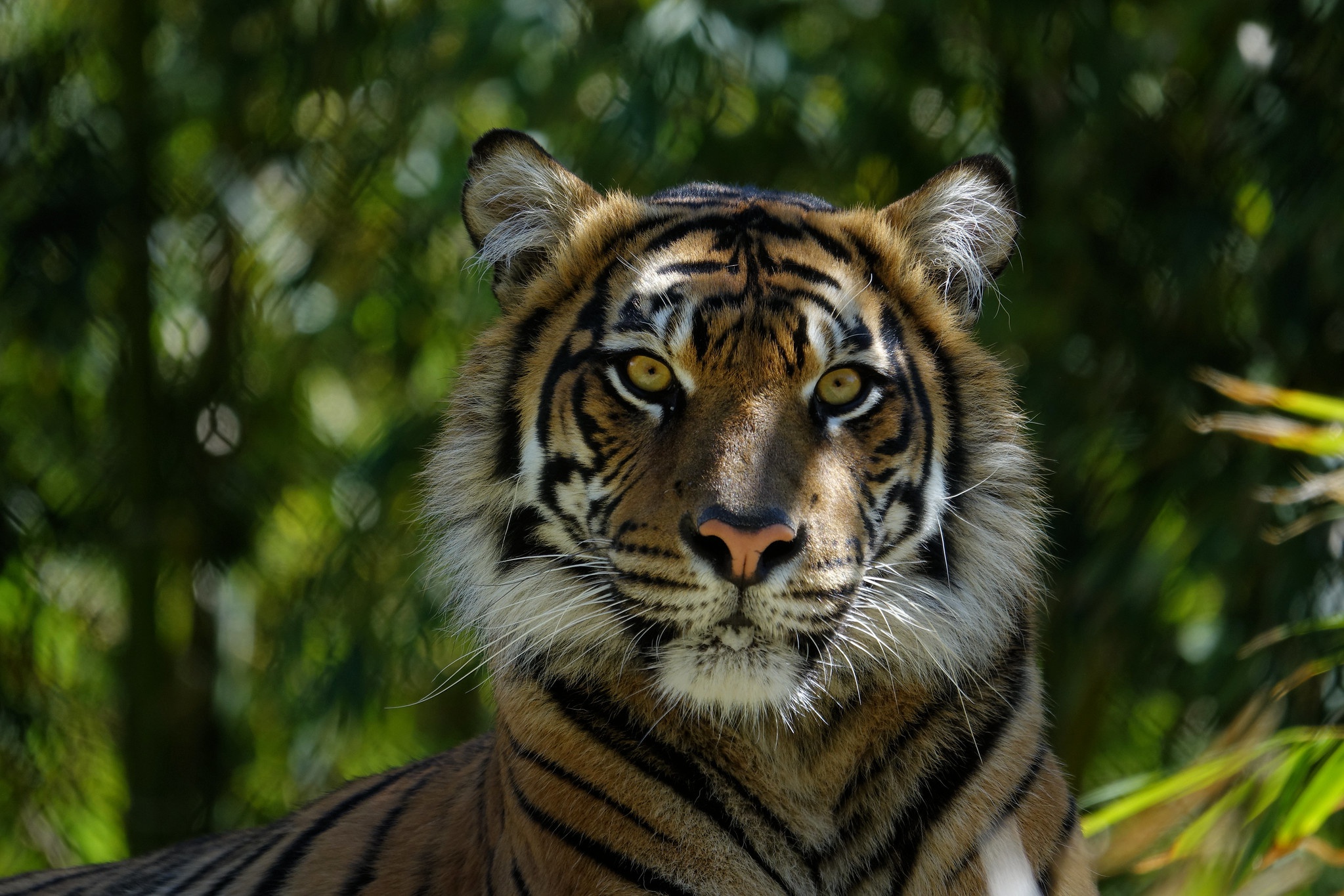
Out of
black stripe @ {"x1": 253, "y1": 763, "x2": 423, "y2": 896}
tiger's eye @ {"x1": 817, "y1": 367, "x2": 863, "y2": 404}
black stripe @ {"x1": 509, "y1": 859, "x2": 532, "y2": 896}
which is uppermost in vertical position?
tiger's eye @ {"x1": 817, "y1": 367, "x2": 863, "y2": 404}

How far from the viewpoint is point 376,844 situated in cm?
199

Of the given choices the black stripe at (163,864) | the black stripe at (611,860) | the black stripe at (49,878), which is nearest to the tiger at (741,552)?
the black stripe at (611,860)

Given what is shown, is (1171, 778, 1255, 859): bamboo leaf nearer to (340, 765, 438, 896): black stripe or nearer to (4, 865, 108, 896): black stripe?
(340, 765, 438, 896): black stripe

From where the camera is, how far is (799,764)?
1587mm

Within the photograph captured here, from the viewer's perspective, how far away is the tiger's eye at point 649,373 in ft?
5.28

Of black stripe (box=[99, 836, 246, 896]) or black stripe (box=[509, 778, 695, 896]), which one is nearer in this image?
black stripe (box=[509, 778, 695, 896])

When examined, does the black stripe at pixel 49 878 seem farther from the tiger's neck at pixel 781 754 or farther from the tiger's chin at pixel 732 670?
the tiger's chin at pixel 732 670

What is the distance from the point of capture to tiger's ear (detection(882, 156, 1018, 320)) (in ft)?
6.00

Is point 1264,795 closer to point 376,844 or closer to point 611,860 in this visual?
point 611,860

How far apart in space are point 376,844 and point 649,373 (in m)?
0.86

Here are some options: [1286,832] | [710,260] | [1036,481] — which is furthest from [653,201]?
[1286,832]

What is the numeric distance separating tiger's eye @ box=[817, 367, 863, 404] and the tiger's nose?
0.23 meters

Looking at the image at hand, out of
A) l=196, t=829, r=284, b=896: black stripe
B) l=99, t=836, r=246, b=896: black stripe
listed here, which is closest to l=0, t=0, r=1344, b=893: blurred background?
l=99, t=836, r=246, b=896: black stripe

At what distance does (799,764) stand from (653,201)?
2.65 ft
